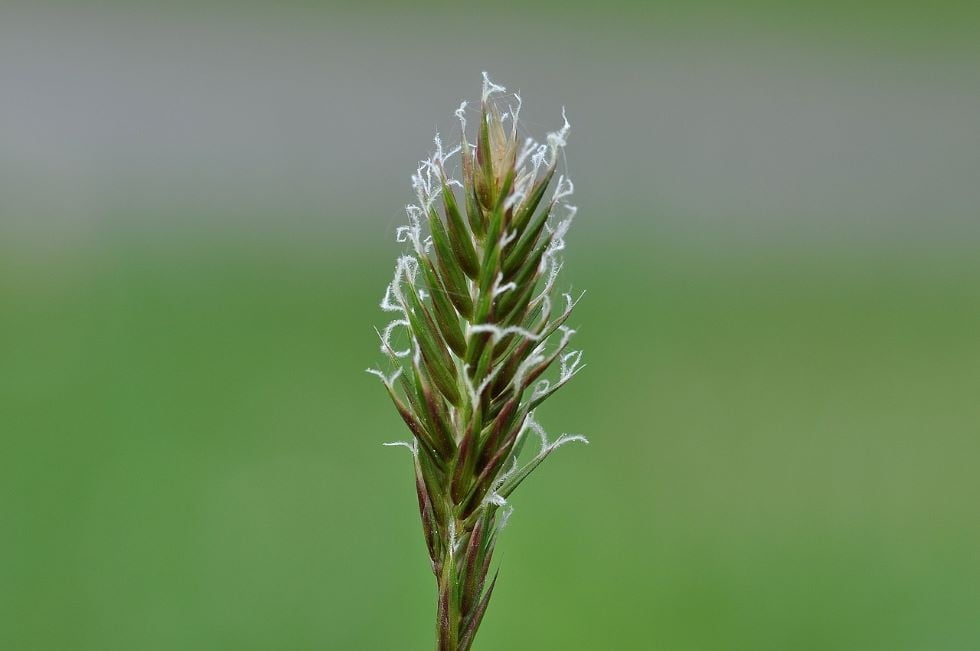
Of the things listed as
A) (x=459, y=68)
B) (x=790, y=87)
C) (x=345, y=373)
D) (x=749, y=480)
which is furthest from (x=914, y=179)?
(x=345, y=373)

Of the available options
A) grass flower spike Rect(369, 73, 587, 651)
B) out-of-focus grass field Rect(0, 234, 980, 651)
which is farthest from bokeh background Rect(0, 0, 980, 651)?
grass flower spike Rect(369, 73, 587, 651)

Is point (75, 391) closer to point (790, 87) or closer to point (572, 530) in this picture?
A: point (572, 530)

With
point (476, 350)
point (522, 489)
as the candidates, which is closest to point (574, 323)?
point (522, 489)

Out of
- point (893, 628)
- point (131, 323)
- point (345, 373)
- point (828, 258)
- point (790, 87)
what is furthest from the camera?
point (790, 87)

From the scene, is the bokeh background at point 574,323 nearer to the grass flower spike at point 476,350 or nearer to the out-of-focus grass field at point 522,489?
the out-of-focus grass field at point 522,489

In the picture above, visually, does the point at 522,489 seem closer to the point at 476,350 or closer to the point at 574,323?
the point at 574,323

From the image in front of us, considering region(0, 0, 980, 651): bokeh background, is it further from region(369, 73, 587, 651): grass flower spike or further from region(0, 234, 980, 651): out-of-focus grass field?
region(369, 73, 587, 651): grass flower spike
